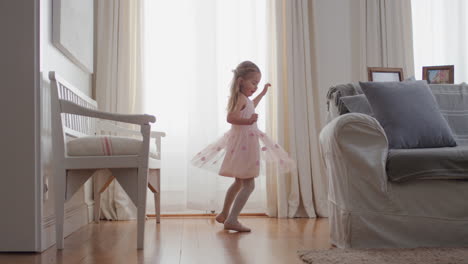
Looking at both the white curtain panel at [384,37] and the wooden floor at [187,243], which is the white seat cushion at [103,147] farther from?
the white curtain panel at [384,37]

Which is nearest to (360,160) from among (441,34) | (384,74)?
(384,74)

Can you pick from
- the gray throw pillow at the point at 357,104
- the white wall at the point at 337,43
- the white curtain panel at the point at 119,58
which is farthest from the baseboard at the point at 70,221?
the white wall at the point at 337,43

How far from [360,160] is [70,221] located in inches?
65.8

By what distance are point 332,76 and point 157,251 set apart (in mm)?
2318

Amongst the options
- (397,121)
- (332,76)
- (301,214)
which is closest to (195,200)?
(301,214)

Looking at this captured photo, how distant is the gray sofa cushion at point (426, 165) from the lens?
2.11 metres

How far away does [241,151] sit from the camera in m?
2.91

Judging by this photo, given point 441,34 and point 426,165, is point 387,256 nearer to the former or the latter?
point 426,165

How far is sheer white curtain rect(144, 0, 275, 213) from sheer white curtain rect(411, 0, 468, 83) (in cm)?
134

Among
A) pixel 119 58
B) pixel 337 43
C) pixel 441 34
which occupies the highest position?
pixel 441 34

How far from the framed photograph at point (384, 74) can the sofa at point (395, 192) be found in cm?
142
